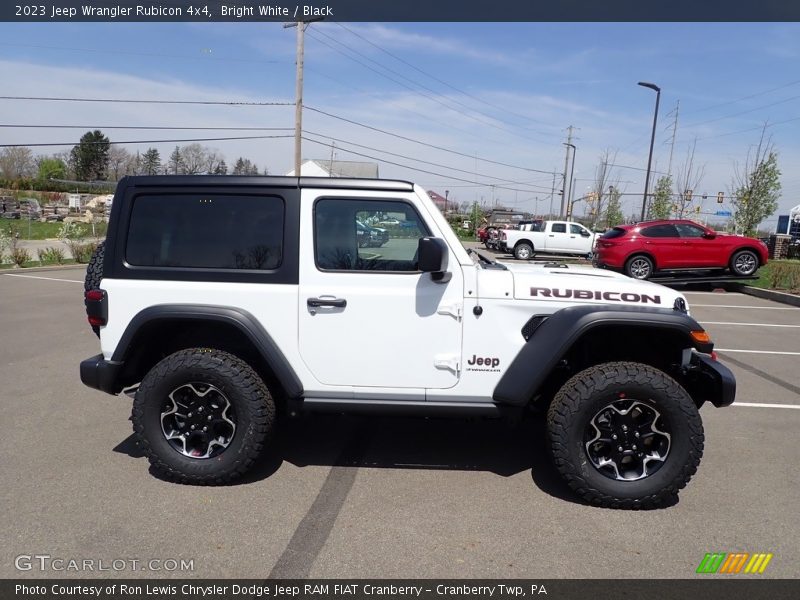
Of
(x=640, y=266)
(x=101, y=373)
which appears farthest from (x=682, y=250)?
(x=101, y=373)

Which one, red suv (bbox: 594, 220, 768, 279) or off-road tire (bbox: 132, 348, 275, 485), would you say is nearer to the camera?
off-road tire (bbox: 132, 348, 275, 485)

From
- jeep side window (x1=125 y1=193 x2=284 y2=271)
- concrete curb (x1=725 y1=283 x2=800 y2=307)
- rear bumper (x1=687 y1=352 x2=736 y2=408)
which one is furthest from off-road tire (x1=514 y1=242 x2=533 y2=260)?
jeep side window (x1=125 y1=193 x2=284 y2=271)

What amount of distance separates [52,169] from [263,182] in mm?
113948

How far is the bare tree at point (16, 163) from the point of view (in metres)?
82.7

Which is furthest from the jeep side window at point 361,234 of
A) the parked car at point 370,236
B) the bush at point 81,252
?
the bush at point 81,252

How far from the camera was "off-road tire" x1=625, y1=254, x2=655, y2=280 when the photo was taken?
16234 millimetres

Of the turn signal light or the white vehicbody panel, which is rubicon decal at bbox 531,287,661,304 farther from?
the white vehicbody panel

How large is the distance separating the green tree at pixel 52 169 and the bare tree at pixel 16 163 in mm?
6408

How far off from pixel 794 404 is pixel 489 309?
13.3ft

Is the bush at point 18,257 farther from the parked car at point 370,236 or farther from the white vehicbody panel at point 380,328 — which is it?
the parked car at point 370,236

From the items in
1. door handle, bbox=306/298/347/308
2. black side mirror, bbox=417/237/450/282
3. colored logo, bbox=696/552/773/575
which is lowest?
colored logo, bbox=696/552/773/575

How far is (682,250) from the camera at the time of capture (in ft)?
53.2

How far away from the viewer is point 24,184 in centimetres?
7444

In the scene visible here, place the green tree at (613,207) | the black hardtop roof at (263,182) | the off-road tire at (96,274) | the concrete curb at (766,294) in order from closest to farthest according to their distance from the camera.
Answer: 1. the black hardtop roof at (263,182)
2. the off-road tire at (96,274)
3. the concrete curb at (766,294)
4. the green tree at (613,207)
